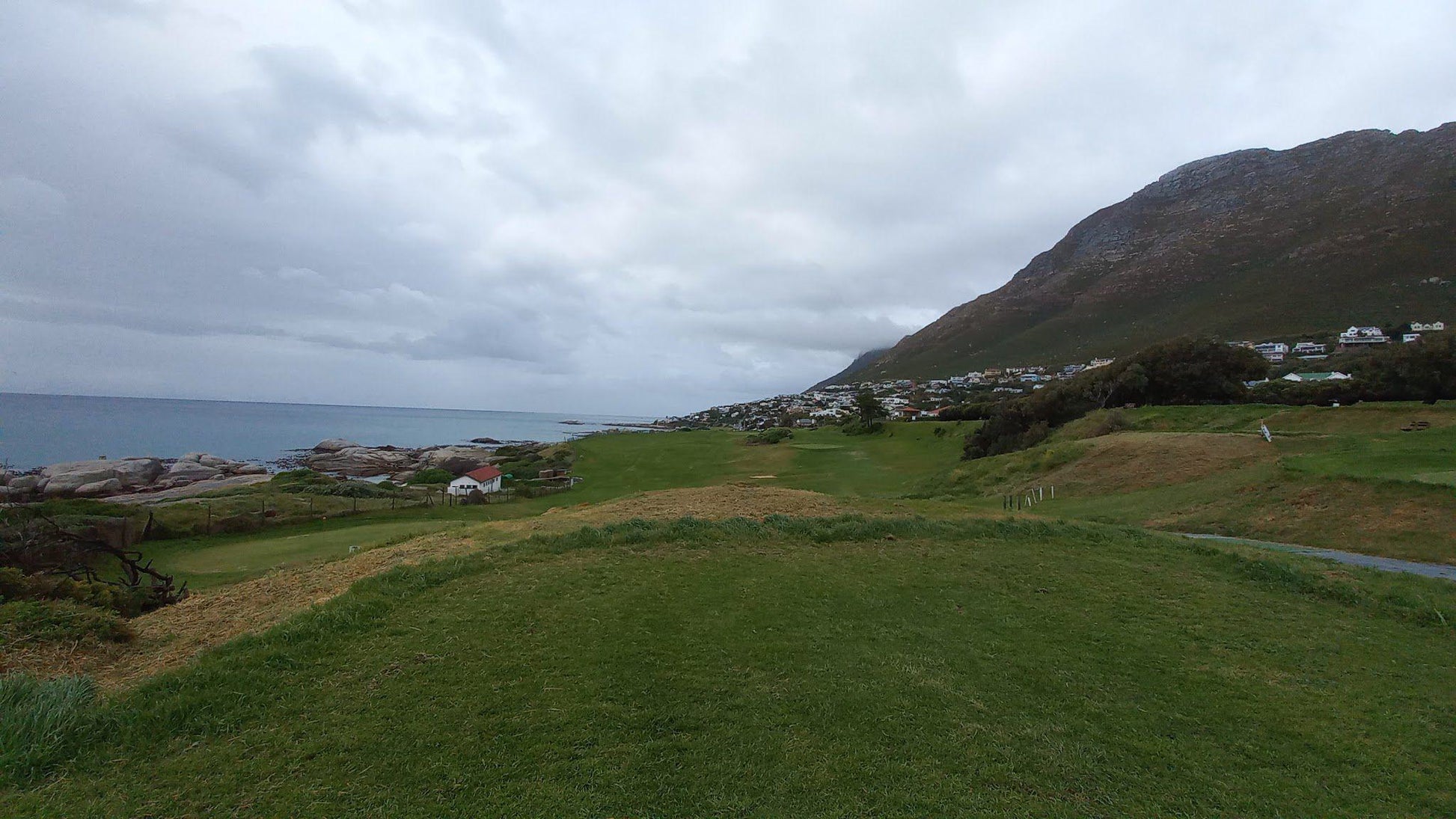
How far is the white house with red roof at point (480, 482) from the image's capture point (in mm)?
36750

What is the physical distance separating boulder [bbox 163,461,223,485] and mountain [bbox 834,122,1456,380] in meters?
109

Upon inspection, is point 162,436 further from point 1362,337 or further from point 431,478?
point 1362,337

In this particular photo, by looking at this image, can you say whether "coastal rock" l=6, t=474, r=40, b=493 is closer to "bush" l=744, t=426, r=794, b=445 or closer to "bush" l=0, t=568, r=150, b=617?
"bush" l=0, t=568, r=150, b=617

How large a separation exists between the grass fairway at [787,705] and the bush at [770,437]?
52.8m

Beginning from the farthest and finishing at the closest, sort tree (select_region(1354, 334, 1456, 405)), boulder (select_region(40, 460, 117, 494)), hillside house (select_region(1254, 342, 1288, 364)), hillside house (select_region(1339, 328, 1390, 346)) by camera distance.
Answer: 1. hillside house (select_region(1254, 342, 1288, 364))
2. hillside house (select_region(1339, 328, 1390, 346))
3. boulder (select_region(40, 460, 117, 494))
4. tree (select_region(1354, 334, 1456, 405))

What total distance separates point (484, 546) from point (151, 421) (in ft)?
483

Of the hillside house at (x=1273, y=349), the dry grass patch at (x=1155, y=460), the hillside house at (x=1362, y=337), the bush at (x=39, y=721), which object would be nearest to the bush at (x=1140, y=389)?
the dry grass patch at (x=1155, y=460)

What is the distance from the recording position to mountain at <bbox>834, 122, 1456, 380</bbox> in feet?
257

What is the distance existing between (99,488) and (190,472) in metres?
10.8

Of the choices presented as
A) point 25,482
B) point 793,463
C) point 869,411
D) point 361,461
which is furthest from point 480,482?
point 869,411

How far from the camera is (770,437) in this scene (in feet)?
210

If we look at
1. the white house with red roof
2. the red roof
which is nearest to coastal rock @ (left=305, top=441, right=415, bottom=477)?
the red roof

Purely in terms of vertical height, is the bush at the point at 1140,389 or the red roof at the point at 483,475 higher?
the bush at the point at 1140,389

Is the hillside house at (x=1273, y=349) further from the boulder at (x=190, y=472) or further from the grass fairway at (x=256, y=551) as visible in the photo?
the boulder at (x=190, y=472)
